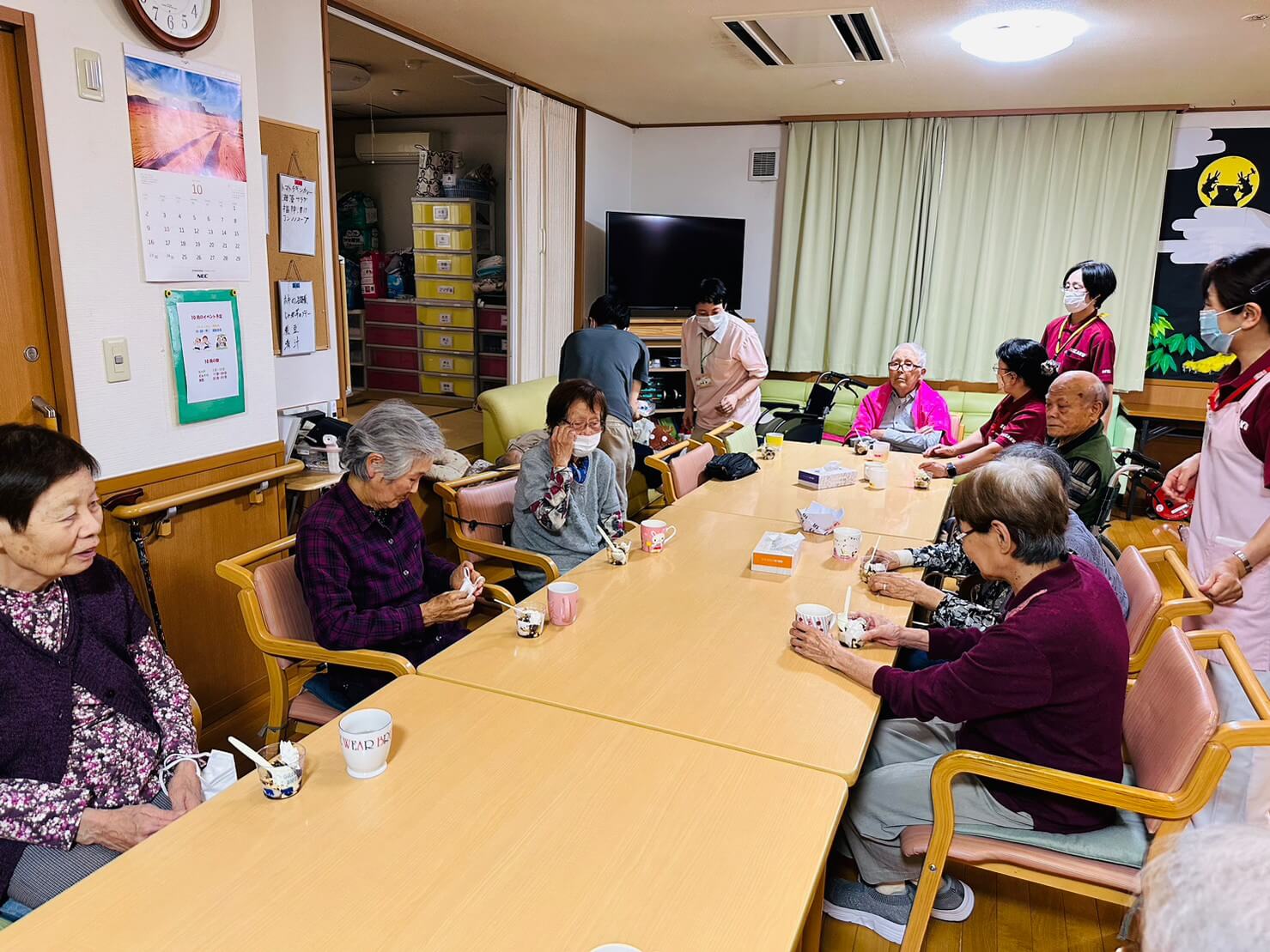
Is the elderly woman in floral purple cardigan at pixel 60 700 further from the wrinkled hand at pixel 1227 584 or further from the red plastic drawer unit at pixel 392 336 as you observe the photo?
the red plastic drawer unit at pixel 392 336

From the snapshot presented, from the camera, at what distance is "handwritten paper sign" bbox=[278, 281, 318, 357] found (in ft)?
11.8

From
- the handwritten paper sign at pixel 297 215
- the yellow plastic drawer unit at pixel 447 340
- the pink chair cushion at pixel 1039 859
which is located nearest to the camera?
the pink chair cushion at pixel 1039 859

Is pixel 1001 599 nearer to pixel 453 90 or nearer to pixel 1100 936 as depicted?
pixel 1100 936

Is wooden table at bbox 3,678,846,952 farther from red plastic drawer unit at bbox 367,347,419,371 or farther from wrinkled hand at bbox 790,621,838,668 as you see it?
red plastic drawer unit at bbox 367,347,419,371

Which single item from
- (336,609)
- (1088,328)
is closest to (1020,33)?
(1088,328)

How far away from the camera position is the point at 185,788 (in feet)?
5.44

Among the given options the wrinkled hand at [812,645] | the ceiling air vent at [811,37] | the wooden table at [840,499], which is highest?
the ceiling air vent at [811,37]

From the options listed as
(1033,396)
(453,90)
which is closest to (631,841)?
(1033,396)

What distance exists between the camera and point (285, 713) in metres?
2.11

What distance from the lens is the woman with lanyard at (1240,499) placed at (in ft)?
6.64

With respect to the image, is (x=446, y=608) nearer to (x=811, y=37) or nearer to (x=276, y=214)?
(x=276, y=214)

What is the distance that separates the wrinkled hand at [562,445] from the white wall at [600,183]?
3948 millimetres

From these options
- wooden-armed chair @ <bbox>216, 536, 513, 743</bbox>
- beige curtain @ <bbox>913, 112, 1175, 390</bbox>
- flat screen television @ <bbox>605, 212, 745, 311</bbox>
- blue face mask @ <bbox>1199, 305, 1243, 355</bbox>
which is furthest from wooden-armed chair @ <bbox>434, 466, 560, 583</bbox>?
blue face mask @ <bbox>1199, 305, 1243, 355</bbox>

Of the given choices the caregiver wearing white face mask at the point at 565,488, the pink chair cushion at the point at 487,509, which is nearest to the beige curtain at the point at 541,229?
the pink chair cushion at the point at 487,509
